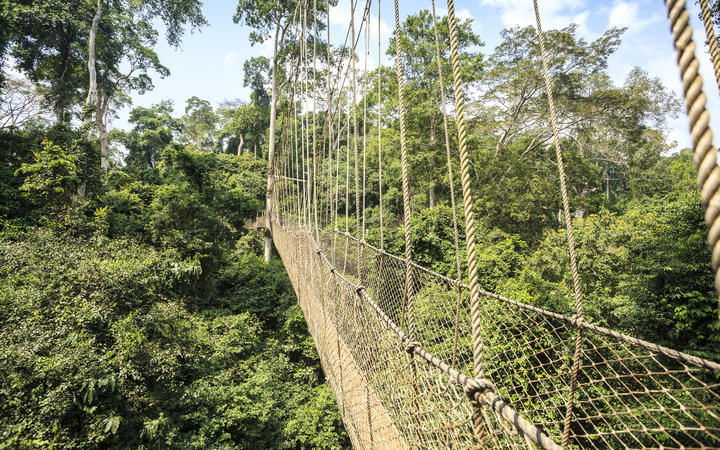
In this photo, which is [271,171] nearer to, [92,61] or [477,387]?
[92,61]

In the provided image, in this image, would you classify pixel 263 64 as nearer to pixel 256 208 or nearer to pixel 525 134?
pixel 256 208

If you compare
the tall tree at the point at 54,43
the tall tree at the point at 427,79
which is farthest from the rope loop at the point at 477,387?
the tall tree at the point at 54,43

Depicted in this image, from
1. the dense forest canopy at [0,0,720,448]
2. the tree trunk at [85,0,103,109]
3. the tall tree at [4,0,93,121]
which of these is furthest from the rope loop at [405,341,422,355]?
the tall tree at [4,0,93,121]

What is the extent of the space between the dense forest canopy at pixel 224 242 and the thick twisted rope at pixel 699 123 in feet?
7.32

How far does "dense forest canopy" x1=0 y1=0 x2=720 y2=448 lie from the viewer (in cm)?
371

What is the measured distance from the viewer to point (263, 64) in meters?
16.3

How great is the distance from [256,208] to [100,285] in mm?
7359

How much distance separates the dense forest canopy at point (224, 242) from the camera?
3.71 m

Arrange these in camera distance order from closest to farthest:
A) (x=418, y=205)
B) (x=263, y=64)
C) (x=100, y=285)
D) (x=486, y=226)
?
(x=100, y=285), (x=486, y=226), (x=418, y=205), (x=263, y=64)

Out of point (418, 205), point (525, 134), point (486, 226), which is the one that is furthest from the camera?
point (418, 205)

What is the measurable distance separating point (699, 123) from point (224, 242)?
9.07 meters

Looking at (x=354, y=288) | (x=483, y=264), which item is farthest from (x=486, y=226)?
(x=354, y=288)

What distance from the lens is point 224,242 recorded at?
8.45 metres

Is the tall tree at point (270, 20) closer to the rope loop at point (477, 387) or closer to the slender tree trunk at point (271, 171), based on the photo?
the slender tree trunk at point (271, 171)
